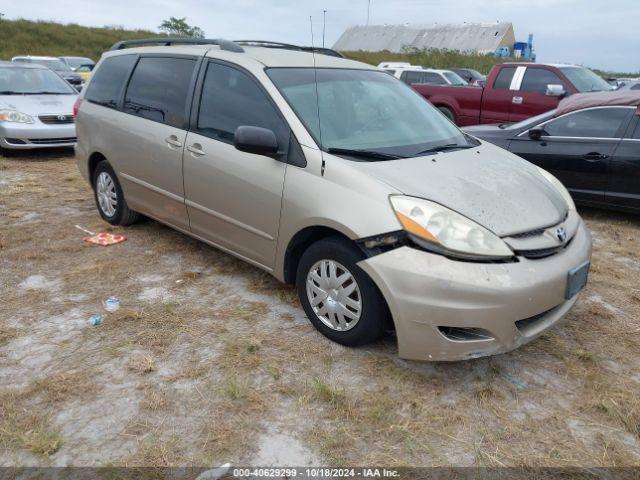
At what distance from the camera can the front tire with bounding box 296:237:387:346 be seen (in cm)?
295

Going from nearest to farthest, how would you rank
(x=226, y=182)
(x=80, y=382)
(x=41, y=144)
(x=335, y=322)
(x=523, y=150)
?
(x=80, y=382), (x=335, y=322), (x=226, y=182), (x=523, y=150), (x=41, y=144)

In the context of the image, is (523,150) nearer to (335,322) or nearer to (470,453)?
(335,322)

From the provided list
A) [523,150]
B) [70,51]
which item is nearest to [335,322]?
[523,150]

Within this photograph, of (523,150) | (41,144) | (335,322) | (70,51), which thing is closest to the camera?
(335,322)

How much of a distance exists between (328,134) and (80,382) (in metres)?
2.03

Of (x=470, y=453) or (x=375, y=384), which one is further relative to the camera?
(x=375, y=384)

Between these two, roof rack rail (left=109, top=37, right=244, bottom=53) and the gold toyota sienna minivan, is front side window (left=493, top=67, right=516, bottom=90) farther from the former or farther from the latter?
roof rack rail (left=109, top=37, right=244, bottom=53)

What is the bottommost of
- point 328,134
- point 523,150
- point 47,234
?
point 47,234

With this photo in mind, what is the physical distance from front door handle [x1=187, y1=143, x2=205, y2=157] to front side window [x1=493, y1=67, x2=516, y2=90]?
772cm

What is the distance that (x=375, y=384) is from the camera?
2.91m

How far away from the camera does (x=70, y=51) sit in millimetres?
35281

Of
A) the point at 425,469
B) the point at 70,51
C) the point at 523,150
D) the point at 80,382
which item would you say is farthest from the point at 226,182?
the point at 70,51

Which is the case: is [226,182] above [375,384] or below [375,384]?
above

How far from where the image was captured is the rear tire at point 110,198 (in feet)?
16.7
